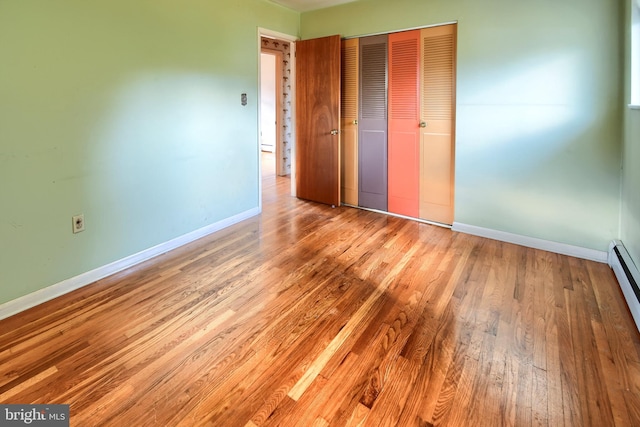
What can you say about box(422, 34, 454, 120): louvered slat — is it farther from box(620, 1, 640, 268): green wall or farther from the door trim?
the door trim

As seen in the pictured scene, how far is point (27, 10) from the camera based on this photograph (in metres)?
2.18

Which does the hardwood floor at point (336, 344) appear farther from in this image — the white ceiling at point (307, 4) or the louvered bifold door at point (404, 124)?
the white ceiling at point (307, 4)

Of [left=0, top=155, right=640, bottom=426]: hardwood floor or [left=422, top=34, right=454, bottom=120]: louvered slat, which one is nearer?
[left=0, top=155, right=640, bottom=426]: hardwood floor

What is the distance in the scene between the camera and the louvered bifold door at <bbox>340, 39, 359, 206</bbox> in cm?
436

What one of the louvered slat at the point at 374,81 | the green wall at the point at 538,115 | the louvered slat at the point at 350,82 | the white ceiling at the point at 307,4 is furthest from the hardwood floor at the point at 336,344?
the white ceiling at the point at 307,4

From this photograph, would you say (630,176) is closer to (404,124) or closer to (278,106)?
(404,124)

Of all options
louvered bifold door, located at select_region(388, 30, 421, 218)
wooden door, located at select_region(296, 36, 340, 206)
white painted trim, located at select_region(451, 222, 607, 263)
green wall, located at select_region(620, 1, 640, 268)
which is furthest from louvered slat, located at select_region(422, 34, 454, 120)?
green wall, located at select_region(620, 1, 640, 268)

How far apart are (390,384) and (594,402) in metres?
0.87

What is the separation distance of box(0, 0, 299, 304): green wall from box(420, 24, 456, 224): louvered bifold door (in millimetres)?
1901

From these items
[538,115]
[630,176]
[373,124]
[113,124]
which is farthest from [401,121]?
[113,124]

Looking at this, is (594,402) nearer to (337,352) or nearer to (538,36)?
(337,352)

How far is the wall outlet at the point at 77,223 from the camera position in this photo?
256 cm

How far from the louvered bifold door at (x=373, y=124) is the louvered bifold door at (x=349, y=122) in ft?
0.24

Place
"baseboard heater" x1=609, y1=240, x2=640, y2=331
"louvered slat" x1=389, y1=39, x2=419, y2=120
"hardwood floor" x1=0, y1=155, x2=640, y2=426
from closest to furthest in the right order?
"hardwood floor" x1=0, y1=155, x2=640, y2=426 → "baseboard heater" x1=609, y1=240, x2=640, y2=331 → "louvered slat" x1=389, y1=39, x2=419, y2=120
